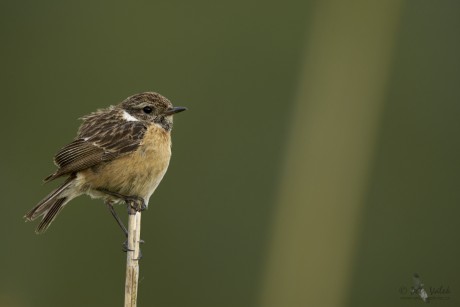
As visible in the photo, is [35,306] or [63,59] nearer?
[35,306]

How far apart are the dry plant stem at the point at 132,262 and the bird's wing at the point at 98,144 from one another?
64 centimetres

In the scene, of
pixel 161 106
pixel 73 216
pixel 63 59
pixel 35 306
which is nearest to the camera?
pixel 161 106

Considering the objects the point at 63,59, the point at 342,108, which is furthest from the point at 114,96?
the point at 342,108

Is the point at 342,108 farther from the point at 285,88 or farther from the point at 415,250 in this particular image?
the point at 415,250

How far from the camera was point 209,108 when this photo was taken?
434 inches

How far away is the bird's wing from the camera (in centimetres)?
662

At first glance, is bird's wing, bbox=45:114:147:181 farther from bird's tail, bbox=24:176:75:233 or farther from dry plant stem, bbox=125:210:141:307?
dry plant stem, bbox=125:210:141:307

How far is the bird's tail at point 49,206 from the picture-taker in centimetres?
645

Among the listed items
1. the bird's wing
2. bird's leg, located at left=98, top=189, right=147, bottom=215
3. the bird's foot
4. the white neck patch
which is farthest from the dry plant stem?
the white neck patch

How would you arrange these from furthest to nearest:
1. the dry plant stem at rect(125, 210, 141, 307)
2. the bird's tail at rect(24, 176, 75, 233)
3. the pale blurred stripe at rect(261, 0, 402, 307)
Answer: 1. the pale blurred stripe at rect(261, 0, 402, 307)
2. the bird's tail at rect(24, 176, 75, 233)
3. the dry plant stem at rect(125, 210, 141, 307)

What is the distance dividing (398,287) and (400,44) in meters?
4.22

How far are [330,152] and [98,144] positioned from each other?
420cm

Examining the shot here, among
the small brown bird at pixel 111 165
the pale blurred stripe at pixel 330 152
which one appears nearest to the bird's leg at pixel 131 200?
the small brown bird at pixel 111 165

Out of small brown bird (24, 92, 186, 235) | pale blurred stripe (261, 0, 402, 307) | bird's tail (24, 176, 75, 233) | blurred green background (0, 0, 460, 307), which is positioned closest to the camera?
bird's tail (24, 176, 75, 233)
